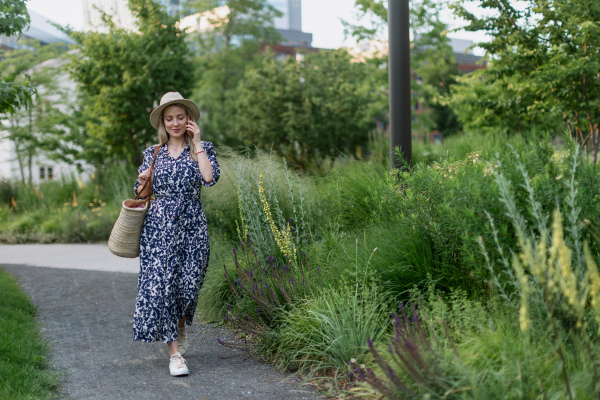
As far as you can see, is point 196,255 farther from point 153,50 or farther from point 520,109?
point 153,50

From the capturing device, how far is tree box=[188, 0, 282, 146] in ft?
101

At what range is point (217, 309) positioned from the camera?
5.30m

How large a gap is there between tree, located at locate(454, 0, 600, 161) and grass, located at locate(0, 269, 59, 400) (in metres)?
6.87

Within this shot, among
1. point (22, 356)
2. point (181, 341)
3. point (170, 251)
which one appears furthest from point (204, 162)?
point (22, 356)

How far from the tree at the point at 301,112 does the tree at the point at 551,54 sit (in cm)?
906

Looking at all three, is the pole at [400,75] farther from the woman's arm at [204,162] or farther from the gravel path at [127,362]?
the gravel path at [127,362]

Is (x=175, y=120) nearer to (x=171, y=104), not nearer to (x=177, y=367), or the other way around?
(x=171, y=104)

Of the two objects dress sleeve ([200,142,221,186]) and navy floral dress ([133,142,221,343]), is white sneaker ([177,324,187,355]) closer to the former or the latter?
navy floral dress ([133,142,221,343])

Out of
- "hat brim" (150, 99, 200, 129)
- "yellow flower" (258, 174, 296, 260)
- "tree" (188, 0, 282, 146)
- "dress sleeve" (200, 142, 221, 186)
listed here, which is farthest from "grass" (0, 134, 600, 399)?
"tree" (188, 0, 282, 146)

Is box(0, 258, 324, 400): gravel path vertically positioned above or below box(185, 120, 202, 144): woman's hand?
below

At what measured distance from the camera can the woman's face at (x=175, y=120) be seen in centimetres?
428

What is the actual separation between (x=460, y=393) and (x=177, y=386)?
1.87 meters

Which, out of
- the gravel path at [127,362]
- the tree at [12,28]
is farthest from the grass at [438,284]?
the tree at [12,28]

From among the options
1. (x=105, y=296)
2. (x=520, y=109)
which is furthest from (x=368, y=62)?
(x=105, y=296)
